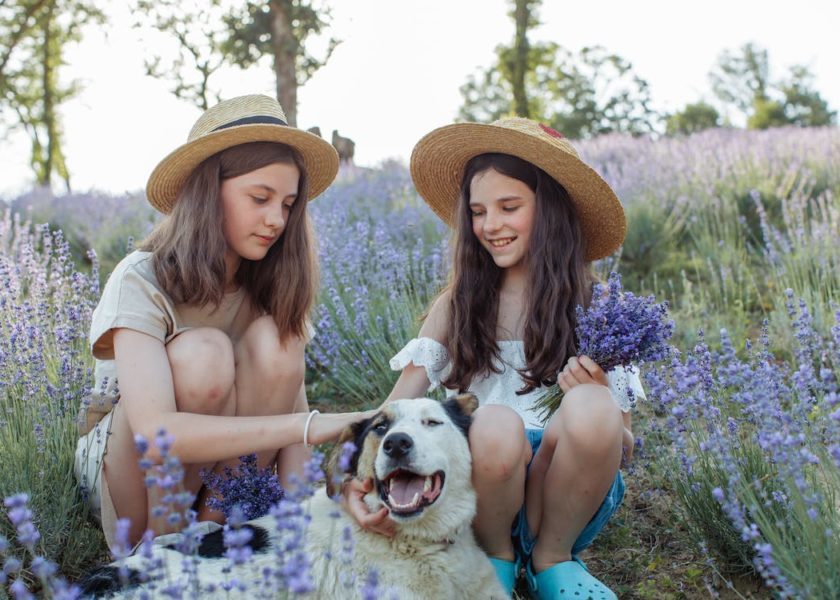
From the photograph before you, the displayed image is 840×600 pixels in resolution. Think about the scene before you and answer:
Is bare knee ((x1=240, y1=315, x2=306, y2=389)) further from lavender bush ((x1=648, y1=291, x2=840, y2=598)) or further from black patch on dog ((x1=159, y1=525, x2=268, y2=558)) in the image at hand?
lavender bush ((x1=648, y1=291, x2=840, y2=598))

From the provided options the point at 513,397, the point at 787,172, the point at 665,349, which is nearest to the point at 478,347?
the point at 513,397

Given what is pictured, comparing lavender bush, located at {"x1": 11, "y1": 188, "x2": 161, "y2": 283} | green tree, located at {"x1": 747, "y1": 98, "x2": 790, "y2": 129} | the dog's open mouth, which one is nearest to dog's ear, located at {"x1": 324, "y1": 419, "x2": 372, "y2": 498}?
the dog's open mouth

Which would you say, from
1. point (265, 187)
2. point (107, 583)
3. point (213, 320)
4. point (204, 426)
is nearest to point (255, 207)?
point (265, 187)

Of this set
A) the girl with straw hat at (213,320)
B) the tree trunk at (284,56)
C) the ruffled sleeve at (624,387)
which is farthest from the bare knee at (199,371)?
the tree trunk at (284,56)

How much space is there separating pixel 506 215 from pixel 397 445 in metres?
1.18

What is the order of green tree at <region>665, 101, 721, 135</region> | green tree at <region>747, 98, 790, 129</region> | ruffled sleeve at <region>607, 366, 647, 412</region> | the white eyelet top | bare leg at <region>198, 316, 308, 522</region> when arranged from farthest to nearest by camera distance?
green tree at <region>747, 98, 790, 129</region>, green tree at <region>665, 101, 721, 135</region>, the white eyelet top, bare leg at <region>198, 316, 308, 522</region>, ruffled sleeve at <region>607, 366, 647, 412</region>

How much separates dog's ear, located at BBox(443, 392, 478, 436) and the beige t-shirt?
0.95 metres

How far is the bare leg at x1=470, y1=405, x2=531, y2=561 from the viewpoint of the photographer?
2.36 meters

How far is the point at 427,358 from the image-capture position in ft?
9.76

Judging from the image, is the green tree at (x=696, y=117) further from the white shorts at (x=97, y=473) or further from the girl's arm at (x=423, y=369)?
the white shorts at (x=97, y=473)

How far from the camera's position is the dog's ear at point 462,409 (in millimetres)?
2457

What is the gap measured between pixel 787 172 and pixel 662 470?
15.6ft

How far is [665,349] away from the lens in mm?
2447

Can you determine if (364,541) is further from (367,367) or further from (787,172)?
(787,172)
